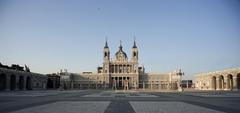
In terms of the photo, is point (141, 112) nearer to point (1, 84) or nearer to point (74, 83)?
point (1, 84)

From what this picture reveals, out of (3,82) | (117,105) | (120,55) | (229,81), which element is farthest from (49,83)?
(117,105)

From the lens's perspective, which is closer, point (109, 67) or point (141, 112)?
point (141, 112)

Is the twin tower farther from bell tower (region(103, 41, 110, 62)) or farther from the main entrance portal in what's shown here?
the main entrance portal

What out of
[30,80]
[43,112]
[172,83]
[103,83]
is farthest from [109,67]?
[43,112]

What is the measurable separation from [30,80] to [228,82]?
63.9 metres

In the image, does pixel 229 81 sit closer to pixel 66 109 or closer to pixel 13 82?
pixel 13 82

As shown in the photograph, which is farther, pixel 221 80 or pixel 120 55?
pixel 120 55

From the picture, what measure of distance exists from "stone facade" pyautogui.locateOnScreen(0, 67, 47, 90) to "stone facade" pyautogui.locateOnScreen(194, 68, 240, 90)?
59.3m

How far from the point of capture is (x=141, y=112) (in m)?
14.5

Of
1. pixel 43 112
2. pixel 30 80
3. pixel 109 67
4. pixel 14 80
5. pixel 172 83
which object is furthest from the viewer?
pixel 109 67

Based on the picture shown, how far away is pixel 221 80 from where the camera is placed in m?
99.1

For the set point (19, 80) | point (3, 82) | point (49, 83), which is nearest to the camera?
point (3, 82)

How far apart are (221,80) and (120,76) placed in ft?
180

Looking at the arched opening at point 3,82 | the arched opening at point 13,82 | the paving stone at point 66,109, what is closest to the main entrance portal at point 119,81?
the arched opening at point 13,82
